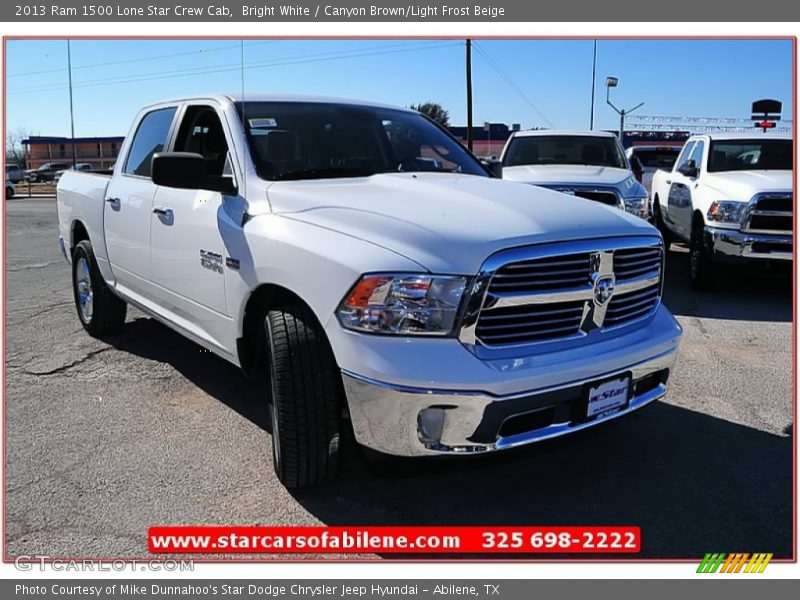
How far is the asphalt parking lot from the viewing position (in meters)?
2.97

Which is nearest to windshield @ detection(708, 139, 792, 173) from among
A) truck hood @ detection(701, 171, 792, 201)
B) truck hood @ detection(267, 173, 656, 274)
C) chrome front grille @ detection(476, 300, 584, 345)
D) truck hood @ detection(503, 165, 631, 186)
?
truck hood @ detection(701, 171, 792, 201)

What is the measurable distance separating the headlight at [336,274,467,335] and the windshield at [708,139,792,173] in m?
7.07

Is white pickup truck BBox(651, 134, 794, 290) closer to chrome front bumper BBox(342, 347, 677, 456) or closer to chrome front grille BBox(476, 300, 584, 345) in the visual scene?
chrome front grille BBox(476, 300, 584, 345)

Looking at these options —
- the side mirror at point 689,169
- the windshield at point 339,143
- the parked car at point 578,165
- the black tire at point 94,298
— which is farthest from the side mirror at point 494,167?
the side mirror at point 689,169

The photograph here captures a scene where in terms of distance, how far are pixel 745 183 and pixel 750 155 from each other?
1321mm

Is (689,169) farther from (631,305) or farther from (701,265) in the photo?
(631,305)

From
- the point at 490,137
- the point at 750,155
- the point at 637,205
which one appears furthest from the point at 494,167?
the point at 490,137

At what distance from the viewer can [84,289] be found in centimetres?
591

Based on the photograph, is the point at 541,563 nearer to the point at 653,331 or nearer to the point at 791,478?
the point at 653,331

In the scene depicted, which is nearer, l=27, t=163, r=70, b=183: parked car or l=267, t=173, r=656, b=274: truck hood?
l=267, t=173, r=656, b=274: truck hood

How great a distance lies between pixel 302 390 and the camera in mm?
2900

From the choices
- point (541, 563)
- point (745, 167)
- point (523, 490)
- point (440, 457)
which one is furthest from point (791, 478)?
point (745, 167)

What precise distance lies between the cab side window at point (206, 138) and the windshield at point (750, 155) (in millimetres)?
6513

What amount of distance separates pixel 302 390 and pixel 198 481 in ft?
2.71
